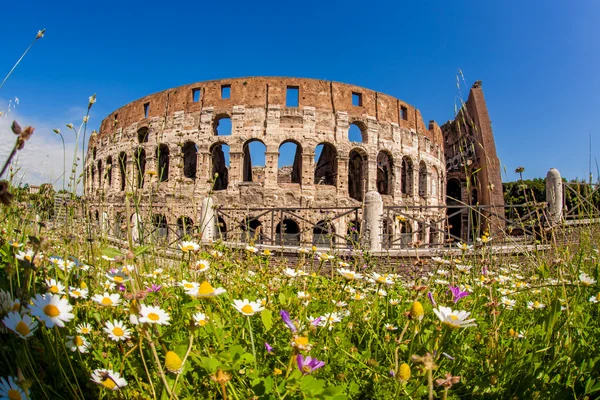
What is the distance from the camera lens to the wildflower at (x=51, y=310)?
79cm

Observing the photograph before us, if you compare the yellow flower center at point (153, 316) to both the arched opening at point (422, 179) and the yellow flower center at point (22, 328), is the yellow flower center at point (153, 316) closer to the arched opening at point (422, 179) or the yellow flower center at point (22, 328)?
the yellow flower center at point (22, 328)

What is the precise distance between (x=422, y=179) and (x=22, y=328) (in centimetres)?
1944

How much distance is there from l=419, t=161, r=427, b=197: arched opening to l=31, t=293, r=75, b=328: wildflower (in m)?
18.6

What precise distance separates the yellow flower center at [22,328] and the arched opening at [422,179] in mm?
18682

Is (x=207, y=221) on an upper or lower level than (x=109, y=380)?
upper

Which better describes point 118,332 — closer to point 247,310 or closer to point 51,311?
point 51,311

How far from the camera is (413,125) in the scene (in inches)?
707

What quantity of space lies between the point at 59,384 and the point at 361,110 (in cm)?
1633

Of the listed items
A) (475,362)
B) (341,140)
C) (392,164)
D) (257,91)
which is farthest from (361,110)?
(475,362)

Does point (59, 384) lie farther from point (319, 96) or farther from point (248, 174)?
point (248, 174)

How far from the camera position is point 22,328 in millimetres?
771

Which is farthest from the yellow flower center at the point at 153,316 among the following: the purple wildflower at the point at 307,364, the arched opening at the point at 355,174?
the arched opening at the point at 355,174

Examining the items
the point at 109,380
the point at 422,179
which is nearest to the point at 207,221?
the point at 109,380

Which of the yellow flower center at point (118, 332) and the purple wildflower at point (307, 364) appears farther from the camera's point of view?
the yellow flower center at point (118, 332)
